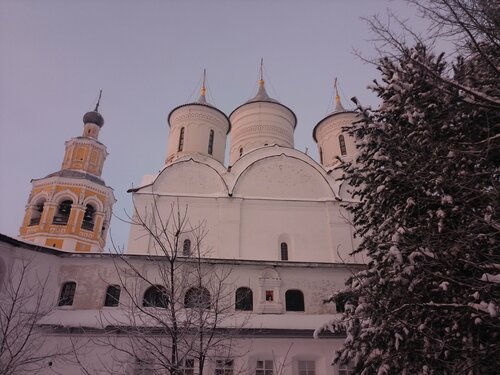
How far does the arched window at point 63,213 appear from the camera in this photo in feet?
62.0

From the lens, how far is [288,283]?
11680 millimetres

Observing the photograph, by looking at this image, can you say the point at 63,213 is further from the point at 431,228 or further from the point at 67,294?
the point at 431,228

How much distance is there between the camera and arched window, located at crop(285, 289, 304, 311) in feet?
37.8

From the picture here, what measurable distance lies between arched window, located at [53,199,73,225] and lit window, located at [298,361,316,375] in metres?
13.6

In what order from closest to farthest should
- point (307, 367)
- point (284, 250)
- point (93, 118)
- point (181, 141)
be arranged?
point (307, 367), point (284, 250), point (181, 141), point (93, 118)

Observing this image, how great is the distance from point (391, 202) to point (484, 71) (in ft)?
8.57

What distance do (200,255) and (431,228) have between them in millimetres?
7175

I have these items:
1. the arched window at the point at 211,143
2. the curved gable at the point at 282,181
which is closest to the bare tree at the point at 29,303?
the curved gable at the point at 282,181

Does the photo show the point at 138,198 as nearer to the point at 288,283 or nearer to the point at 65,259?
the point at 65,259

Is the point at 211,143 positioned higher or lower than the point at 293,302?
higher

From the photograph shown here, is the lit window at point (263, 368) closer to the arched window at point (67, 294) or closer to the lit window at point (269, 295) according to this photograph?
the lit window at point (269, 295)

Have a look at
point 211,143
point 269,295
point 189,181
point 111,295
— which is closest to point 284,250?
point 269,295

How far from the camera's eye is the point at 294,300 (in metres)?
11.6

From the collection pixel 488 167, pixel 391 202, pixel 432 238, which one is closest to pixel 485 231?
pixel 432 238
